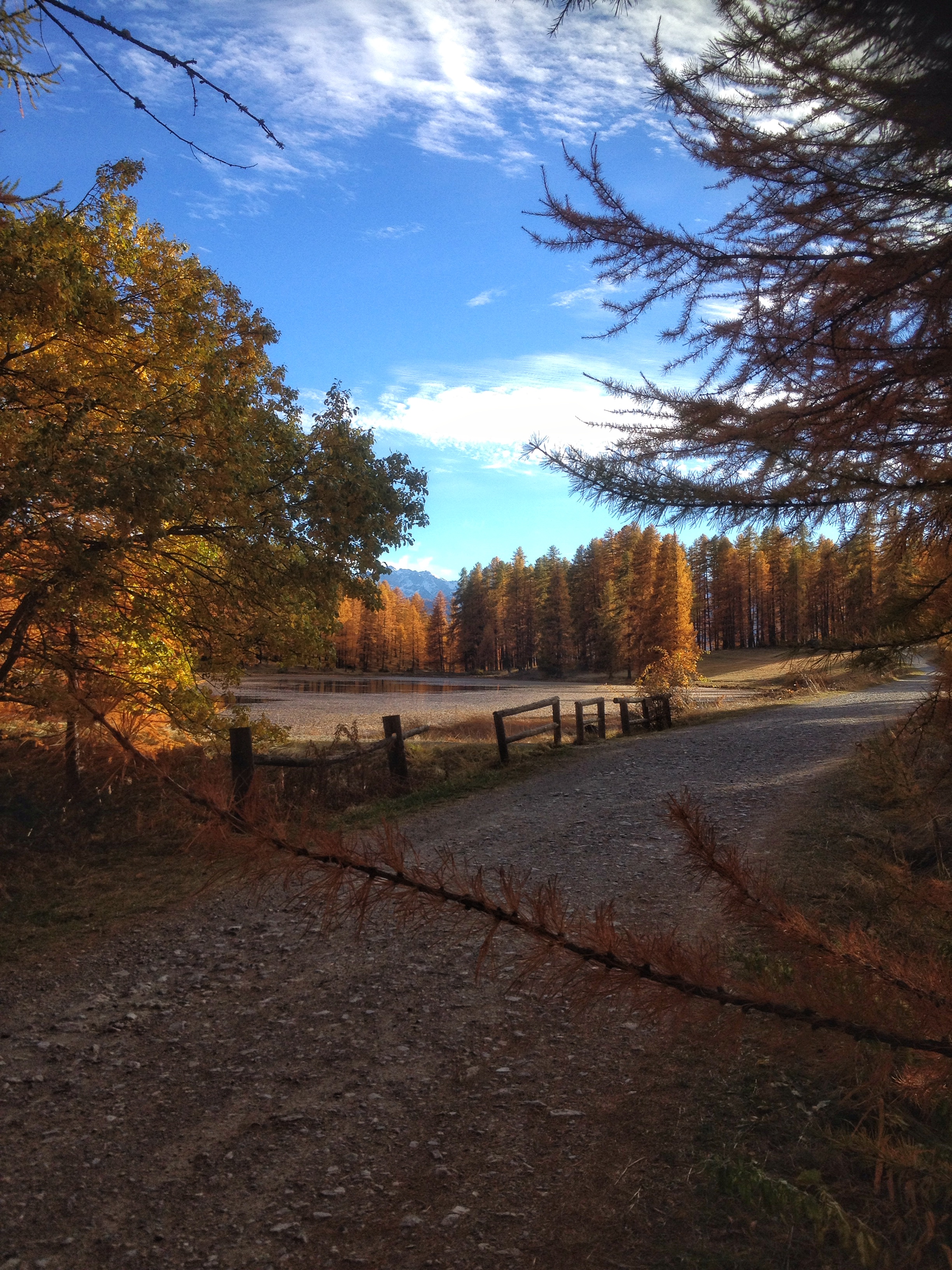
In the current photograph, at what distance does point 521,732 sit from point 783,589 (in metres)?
55.0

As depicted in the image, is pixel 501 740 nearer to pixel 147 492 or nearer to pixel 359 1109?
pixel 147 492

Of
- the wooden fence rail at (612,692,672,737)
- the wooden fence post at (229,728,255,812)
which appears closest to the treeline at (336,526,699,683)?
the wooden fence rail at (612,692,672,737)

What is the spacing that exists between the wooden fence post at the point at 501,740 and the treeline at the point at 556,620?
14.8m

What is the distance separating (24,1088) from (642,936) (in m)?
4.20

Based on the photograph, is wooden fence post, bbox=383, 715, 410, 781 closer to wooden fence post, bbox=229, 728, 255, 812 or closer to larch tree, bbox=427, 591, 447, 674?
wooden fence post, bbox=229, 728, 255, 812

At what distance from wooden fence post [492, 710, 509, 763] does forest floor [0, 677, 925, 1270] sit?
7173 millimetres

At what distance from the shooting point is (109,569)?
6508 mm

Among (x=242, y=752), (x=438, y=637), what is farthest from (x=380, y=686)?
(x=242, y=752)

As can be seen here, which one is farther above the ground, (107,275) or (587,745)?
(107,275)

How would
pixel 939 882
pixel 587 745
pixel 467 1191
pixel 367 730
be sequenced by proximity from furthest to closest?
pixel 367 730
pixel 587 745
pixel 467 1191
pixel 939 882

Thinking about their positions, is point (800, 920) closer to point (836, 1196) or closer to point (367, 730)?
point (836, 1196)

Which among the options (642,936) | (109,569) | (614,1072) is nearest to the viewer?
(642,936)

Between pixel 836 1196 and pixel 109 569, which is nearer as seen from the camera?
pixel 836 1196

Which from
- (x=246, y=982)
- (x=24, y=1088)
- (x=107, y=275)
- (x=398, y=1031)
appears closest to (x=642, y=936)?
(x=398, y=1031)
